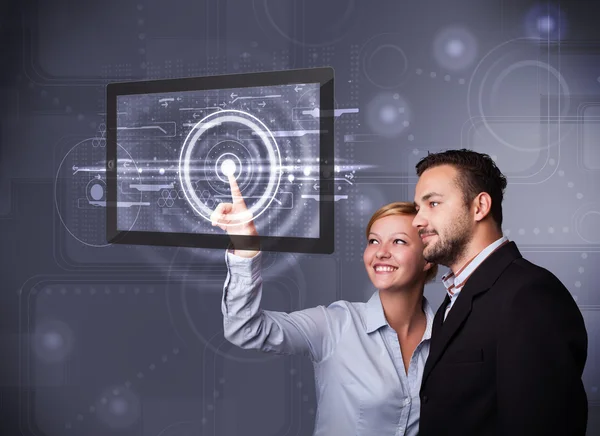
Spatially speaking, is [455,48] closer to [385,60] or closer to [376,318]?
[385,60]

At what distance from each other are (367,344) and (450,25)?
1.42 meters

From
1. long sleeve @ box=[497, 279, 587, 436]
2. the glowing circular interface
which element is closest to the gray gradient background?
the glowing circular interface

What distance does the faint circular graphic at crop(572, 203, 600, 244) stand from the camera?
2.55 m

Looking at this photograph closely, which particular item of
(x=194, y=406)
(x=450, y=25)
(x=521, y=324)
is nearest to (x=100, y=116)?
(x=194, y=406)

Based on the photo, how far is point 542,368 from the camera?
52.8 inches

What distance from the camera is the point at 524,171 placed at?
2.55 meters

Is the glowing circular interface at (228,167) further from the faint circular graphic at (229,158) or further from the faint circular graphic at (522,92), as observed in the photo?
the faint circular graphic at (522,92)

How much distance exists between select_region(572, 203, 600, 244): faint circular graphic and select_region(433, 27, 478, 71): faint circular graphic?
2.53 feet

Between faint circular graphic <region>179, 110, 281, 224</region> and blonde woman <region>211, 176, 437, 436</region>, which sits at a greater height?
faint circular graphic <region>179, 110, 281, 224</region>

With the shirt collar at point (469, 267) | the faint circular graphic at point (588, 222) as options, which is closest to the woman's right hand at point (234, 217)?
the shirt collar at point (469, 267)

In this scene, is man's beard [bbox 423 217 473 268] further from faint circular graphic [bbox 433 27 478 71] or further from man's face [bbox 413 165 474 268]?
faint circular graphic [bbox 433 27 478 71]

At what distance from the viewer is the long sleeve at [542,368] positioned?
134 cm

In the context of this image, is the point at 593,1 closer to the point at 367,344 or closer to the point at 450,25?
the point at 450,25

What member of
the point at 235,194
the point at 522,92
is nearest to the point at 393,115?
the point at 522,92
